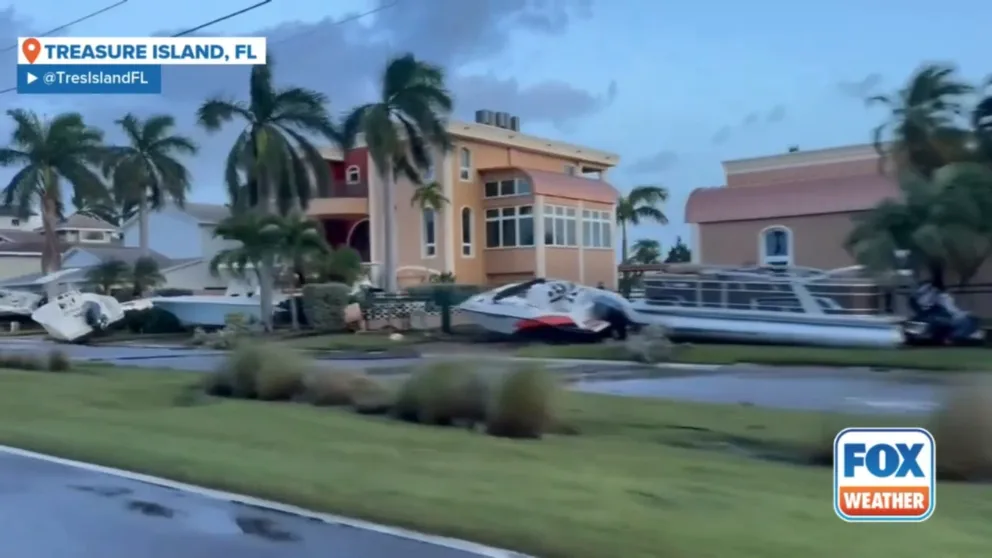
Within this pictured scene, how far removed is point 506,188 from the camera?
51.7m

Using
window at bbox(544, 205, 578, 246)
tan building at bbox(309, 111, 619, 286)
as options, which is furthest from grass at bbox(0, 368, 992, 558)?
window at bbox(544, 205, 578, 246)

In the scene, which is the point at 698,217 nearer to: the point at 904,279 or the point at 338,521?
the point at 904,279

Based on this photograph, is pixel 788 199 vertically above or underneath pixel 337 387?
above

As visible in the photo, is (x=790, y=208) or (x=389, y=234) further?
(x=389, y=234)

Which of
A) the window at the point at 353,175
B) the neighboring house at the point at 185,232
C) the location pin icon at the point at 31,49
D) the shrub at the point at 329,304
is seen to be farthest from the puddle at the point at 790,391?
the neighboring house at the point at 185,232

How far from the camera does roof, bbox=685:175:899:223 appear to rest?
36.8 metres

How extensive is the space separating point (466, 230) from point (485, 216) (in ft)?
4.12

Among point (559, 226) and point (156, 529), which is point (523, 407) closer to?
point (156, 529)

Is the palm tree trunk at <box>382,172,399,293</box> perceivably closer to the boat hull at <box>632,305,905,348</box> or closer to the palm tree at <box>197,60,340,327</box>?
the palm tree at <box>197,60,340,327</box>

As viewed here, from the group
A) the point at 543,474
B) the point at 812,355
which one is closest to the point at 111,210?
the point at 812,355

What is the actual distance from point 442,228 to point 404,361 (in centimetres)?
2434

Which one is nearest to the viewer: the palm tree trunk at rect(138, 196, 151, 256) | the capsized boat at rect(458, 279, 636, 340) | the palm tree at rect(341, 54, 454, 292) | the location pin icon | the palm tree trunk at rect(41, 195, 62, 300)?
the location pin icon

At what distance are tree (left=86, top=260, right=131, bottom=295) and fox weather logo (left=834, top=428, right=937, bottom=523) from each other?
148 feet

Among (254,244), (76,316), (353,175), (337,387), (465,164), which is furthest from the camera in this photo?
(353,175)
